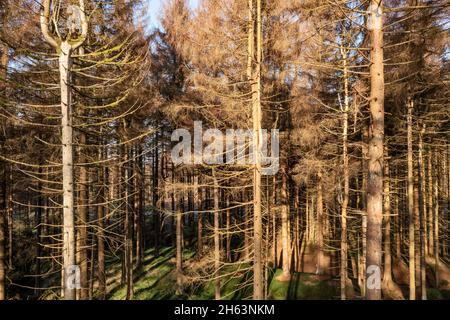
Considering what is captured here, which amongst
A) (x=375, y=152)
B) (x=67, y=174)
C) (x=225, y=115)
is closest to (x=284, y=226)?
(x=225, y=115)

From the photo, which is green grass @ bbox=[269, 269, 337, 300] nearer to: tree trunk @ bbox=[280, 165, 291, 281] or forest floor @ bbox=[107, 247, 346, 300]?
A: forest floor @ bbox=[107, 247, 346, 300]

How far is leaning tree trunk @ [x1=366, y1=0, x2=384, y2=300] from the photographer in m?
5.04

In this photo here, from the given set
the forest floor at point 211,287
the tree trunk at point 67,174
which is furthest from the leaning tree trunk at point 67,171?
the forest floor at point 211,287

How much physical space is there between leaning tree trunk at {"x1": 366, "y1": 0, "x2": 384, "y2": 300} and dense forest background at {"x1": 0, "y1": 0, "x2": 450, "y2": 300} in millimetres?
22

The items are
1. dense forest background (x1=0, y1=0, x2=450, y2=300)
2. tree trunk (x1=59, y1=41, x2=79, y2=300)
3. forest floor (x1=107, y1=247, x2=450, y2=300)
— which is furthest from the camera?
forest floor (x1=107, y1=247, x2=450, y2=300)

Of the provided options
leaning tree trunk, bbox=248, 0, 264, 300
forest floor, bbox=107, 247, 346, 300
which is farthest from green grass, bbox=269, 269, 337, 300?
leaning tree trunk, bbox=248, 0, 264, 300

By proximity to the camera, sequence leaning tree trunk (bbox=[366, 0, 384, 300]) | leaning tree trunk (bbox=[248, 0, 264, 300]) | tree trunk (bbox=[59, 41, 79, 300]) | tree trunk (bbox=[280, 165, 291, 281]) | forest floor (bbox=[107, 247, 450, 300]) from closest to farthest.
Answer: tree trunk (bbox=[59, 41, 79, 300]), leaning tree trunk (bbox=[366, 0, 384, 300]), leaning tree trunk (bbox=[248, 0, 264, 300]), forest floor (bbox=[107, 247, 450, 300]), tree trunk (bbox=[280, 165, 291, 281])

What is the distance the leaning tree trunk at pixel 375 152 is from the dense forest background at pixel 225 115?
22 mm

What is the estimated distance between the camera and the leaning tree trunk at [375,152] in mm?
5043

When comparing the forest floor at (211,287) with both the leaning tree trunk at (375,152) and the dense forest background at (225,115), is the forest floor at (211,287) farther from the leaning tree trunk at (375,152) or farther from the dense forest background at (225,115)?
the leaning tree trunk at (375,152)

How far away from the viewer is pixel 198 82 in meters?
10.4
